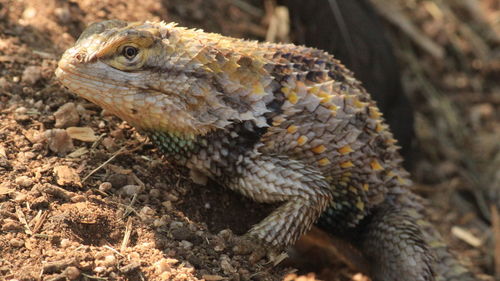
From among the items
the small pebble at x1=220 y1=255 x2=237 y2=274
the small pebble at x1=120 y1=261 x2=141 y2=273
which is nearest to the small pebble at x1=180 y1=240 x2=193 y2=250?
the small pebble at x1=220 y1=255 x2=237 y2=274

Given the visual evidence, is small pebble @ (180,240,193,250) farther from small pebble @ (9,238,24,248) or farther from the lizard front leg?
small pebble @ (9,238,24,248)

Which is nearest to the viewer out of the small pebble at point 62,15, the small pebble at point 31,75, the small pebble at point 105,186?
the small pebble at point 105,186

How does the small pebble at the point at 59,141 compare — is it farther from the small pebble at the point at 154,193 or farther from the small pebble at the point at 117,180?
the small pebble at the point at 154,193

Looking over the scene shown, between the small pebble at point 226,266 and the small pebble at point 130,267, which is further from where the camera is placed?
the small pebble at point 226,266

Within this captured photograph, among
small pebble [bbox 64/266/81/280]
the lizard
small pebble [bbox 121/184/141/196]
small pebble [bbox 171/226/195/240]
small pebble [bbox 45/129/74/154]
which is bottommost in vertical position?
small pebble [bbox 64/266/81/280]

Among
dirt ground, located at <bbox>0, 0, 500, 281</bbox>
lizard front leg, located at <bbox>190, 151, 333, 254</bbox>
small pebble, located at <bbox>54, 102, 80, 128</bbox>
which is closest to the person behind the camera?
dirt ground, located at <bbox>0, 0, 500, 281</bbox>

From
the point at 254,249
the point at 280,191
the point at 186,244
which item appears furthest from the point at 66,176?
the point at 280,191

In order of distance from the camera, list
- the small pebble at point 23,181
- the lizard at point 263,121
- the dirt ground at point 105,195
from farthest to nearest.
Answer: the lizard at point 263,121 < the small pebble at point 23,181 < the dirt ground at point 105,195

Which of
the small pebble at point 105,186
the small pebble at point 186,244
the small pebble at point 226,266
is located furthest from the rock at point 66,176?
the small pebble at point 226,266

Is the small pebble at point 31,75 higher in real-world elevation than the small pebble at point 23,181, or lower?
higher
